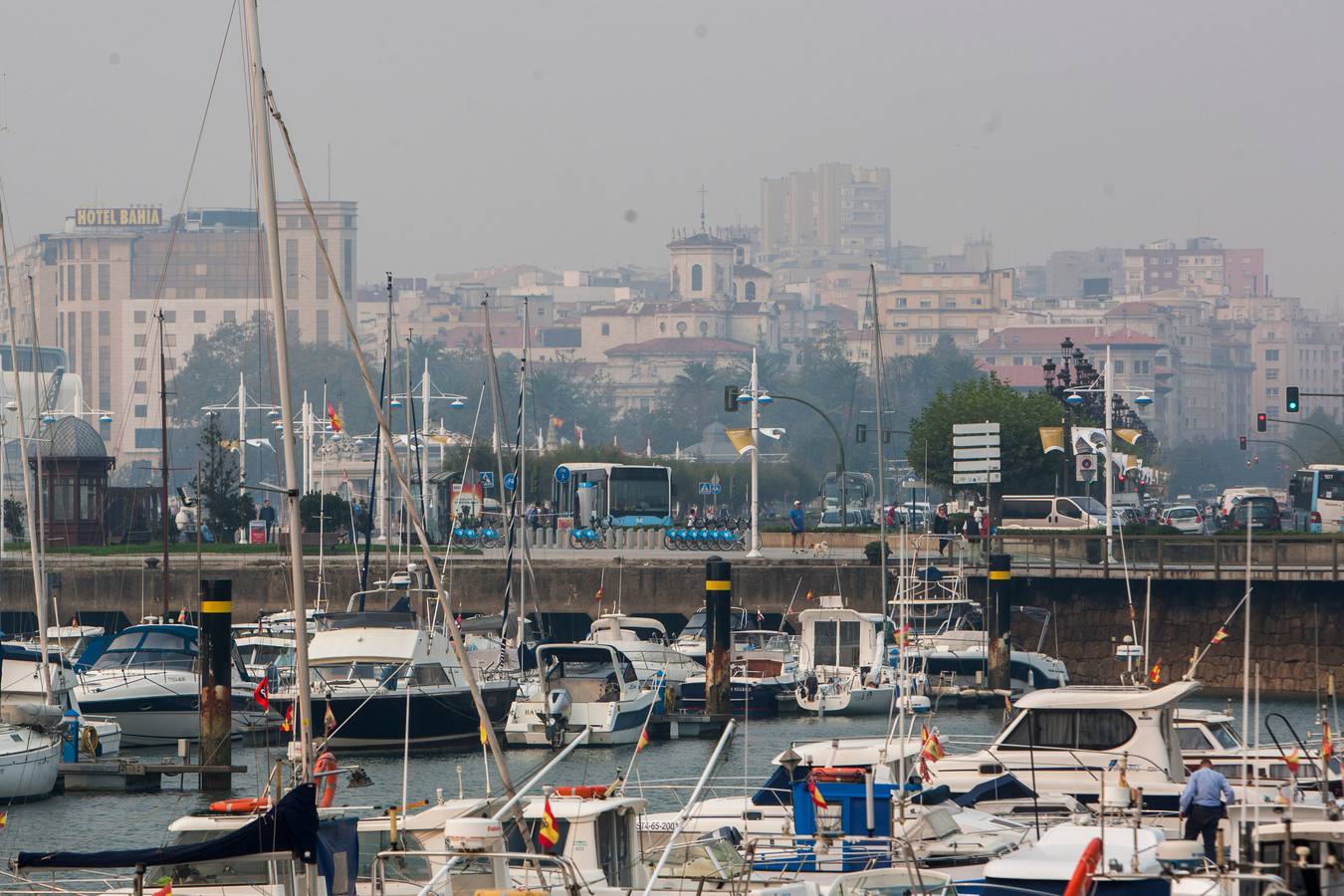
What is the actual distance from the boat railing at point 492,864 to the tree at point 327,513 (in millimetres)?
42978

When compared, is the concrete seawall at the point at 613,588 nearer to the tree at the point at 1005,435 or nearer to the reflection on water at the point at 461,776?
the reflection on water at the point at 461,776

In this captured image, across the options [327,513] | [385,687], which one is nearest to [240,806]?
[385,687]

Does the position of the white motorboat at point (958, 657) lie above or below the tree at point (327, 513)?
below

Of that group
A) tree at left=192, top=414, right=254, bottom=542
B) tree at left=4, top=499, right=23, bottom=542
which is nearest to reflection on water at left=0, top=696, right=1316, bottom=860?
tree at left=4, top=499, right=23, bottom=542

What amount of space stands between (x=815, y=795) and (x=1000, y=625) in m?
25.4

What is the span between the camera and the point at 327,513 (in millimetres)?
62688

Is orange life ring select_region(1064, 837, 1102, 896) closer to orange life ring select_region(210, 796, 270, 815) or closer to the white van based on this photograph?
orange life ring select_region(210, 796, 270, 815)

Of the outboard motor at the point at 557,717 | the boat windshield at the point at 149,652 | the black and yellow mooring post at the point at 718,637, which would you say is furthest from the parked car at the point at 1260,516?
the boat windshield at the point at 149,652

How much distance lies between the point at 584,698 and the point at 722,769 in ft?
14.7

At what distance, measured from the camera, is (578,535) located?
64.4 meters

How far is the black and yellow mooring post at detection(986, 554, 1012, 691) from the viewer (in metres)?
44.4

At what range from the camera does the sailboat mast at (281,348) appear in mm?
17781

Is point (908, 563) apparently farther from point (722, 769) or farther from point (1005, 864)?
point (1005, 864)

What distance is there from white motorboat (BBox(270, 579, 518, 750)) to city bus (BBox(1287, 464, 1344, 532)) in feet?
142
